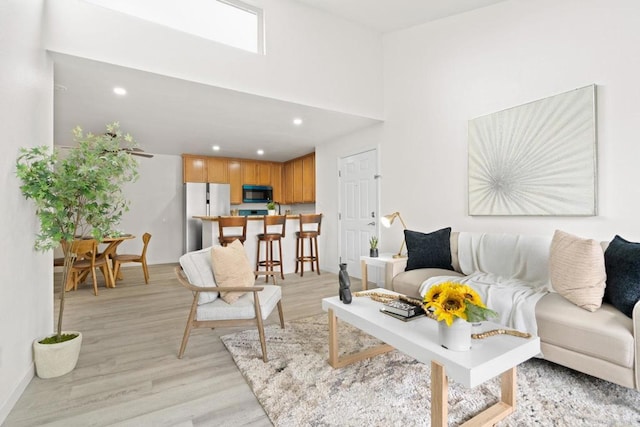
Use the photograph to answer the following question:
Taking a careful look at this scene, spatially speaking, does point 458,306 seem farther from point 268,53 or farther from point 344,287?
point 268,53

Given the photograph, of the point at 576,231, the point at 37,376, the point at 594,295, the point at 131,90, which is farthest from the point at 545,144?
the point at 37,376

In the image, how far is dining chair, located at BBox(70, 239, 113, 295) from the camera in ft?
12.9

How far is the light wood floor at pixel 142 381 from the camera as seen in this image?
157 centimetres

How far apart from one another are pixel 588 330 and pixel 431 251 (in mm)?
1495

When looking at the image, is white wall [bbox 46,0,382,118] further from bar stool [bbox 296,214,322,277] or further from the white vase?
the white vase

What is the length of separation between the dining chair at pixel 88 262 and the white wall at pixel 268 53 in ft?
8.20

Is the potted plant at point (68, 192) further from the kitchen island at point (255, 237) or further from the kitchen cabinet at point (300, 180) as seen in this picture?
the kitchen cabinet at point (300, 180)

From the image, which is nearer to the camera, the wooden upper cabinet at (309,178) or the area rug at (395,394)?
the area rug at (395,394)

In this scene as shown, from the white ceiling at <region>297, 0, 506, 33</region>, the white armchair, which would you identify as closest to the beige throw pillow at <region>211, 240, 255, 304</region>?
the white armchair

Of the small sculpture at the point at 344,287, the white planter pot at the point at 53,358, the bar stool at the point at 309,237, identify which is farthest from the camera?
the bar stool at the point at 309,237

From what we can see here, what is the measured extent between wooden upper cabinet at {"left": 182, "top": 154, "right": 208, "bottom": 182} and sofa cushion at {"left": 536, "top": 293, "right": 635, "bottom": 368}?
6.33 m

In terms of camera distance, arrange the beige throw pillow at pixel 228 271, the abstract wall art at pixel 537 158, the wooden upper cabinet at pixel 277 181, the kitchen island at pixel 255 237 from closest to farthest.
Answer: the beige throw pillow at pixel 228 271 < the abstract wall art at pixel 537 158 < the kitchen island at pixel 255 237 < the wooden upper cabinet at pixel 277 181

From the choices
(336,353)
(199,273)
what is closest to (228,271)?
(199,273)

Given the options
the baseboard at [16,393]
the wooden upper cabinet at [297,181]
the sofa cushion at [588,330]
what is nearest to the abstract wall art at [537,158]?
the sofa cushion at [588,330]
